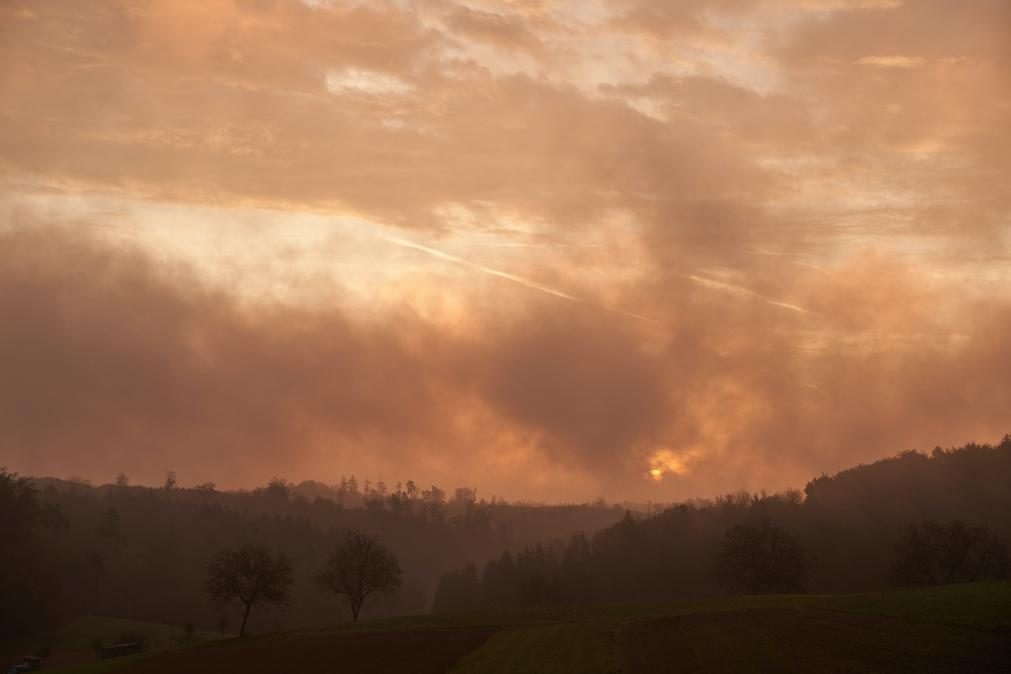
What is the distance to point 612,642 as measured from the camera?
6562 centimetres

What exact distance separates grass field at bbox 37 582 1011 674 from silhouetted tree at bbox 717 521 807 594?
2955 cm

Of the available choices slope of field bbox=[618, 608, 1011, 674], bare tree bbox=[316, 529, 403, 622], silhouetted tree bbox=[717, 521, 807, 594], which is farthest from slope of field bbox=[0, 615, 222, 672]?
silhouetted tree bbox=[717, 521, 807, 594]

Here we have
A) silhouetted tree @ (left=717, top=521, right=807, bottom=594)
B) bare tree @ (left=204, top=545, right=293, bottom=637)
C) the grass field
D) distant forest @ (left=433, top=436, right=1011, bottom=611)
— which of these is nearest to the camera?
the grass field

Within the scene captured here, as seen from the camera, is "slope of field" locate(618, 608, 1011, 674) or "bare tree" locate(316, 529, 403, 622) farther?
"bare tree" locate(316, 529, 403, 622)

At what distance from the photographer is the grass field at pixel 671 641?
168 feet

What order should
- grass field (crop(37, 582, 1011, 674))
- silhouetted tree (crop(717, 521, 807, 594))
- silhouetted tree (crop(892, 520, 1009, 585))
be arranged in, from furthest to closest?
silhouetted tree (crop(717, 521, 807, 594))
silhouetted tree (crop(892, 520, 1009, 585))
grass field (crop(37, 582, 1011, 674))

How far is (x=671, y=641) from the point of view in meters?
63.4

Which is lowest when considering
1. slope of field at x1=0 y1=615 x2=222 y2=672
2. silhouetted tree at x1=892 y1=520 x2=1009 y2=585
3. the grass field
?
slope of field at x1=0 y1=615 x2=222 y2=672

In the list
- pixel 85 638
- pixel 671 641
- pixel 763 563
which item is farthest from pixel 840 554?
pixel 85 638

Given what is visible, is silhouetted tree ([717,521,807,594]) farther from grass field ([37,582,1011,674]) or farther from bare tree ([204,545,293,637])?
bare tree ([204,545,293,637])

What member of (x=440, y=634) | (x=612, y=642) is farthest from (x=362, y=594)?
(x=612, y=642)

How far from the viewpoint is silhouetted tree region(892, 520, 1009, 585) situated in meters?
115

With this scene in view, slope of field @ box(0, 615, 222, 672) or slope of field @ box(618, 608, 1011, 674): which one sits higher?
slope of field @ box(618, 608, 1011, 674)

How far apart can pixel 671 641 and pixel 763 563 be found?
220 ft
